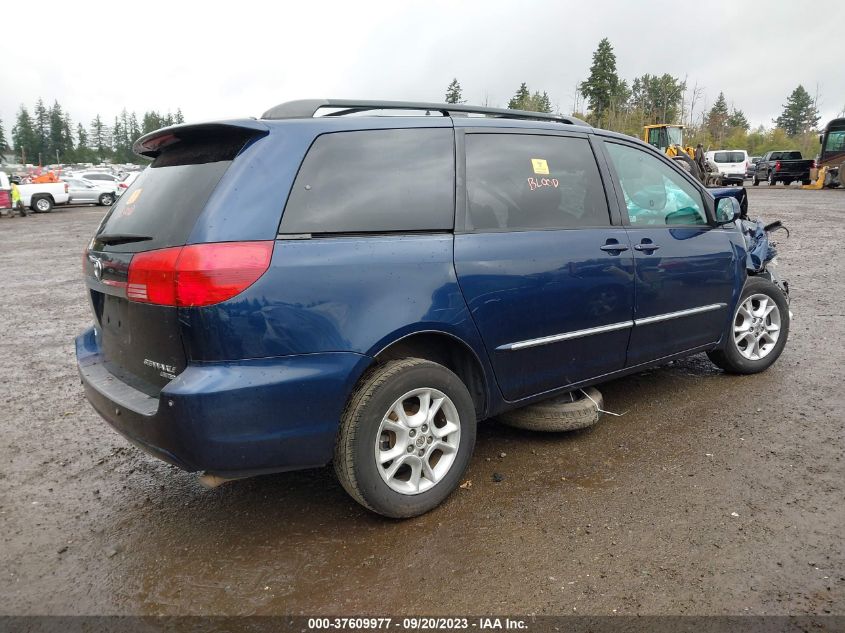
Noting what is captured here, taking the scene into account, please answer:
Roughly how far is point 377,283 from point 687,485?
190cm

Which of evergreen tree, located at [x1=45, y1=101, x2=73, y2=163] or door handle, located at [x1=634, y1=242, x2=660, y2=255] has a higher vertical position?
evergreen tree, located at [x1=45, y1=101, x2=73, y2=163]

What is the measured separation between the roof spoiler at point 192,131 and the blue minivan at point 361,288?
11 millimetres

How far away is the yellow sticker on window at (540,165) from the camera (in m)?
3.57

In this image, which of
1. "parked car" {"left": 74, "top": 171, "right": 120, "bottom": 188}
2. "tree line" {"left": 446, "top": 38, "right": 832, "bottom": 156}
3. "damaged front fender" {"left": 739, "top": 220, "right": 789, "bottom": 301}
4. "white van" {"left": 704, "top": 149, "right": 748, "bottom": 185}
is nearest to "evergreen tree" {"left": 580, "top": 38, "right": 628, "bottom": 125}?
"tree line" {"left": 446, "top": 38, "right": 832, "bottom": 156}

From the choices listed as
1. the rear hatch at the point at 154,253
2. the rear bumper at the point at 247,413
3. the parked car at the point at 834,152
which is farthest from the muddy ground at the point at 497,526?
the parked car at the point at 834,152

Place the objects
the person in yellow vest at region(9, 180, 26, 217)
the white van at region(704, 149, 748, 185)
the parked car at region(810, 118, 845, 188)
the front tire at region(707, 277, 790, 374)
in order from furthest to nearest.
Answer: the white van at region(704, 149, 748, 185) < the parked car at region(810, 118, 845, 188) < the person in yellow vest at region(9, 180, 26, 217) < the front tire at region(707, 277, 790, 374)

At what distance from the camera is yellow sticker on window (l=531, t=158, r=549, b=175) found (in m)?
3.57

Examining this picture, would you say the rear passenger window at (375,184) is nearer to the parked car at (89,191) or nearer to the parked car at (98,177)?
the parked car at (89,191)

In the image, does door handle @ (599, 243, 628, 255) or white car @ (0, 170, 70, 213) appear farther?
white car @ (0, 170, 70, 213)

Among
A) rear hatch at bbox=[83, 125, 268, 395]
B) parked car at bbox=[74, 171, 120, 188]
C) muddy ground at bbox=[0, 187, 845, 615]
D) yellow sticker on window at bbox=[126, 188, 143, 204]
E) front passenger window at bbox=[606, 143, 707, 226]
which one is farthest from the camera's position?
parked car at bbox=[74, 171, 120, 188]

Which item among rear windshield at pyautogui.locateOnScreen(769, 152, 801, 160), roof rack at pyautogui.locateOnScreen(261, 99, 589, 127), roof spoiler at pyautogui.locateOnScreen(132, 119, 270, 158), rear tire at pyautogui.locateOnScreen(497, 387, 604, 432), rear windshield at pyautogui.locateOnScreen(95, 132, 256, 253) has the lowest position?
rear tire at pyautogui.locateOnScreen(497, 387, 604, 432)

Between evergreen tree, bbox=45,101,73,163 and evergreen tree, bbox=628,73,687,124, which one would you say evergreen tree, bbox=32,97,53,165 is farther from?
evergreen tree, bbox=628,73,687,124

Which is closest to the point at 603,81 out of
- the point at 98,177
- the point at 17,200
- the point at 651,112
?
the point at 651,112

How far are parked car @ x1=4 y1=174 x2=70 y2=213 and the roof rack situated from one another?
30.3m
